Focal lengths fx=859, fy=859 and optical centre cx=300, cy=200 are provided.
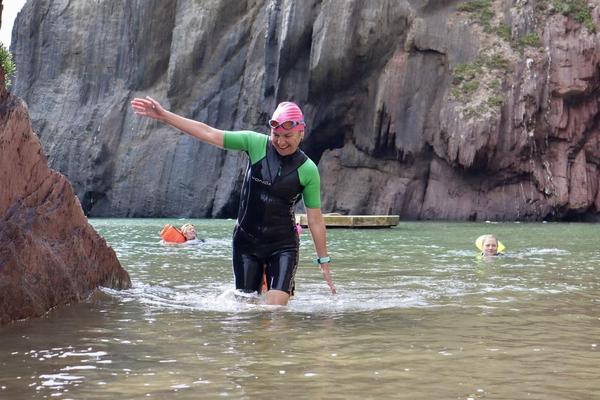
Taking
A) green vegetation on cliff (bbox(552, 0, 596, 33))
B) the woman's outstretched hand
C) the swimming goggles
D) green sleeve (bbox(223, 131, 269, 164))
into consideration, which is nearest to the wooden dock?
green vegetation on cliff (bbox(552, 0, 596, 33))

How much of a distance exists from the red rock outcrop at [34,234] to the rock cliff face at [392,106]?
126 ft

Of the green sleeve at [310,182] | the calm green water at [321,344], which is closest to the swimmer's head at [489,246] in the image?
the calm green water at [321,344]

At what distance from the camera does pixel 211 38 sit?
64.0 metres

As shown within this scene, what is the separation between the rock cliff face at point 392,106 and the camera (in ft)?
151

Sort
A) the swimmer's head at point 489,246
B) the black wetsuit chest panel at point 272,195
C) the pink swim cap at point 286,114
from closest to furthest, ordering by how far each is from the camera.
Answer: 1. the pink swim cap at point 286,114
2. the black wetsuit chest panel at point 272,195
3. the swimmer's head at point 489,246

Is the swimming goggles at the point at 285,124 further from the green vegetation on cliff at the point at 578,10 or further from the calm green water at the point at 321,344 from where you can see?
the green vegetation on cliff at the point at 578,10

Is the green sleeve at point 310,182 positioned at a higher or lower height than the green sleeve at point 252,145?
lower

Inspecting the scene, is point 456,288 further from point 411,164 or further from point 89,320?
point 411,164

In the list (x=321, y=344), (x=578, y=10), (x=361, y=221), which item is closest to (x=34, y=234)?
(x=321, y=344)

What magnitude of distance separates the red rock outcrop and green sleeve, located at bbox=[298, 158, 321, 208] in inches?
93.0

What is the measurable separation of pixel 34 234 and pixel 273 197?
2.15 meters

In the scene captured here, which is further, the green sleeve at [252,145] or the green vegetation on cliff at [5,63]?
the green vegetation on cliff at [5,63]

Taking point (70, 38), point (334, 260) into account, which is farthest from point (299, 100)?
A: point (334, 260)

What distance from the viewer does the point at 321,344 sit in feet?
19.2
